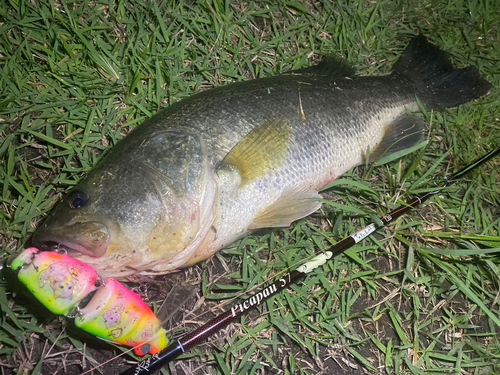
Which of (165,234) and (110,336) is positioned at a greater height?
(165,234)

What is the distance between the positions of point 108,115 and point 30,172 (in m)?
0.71

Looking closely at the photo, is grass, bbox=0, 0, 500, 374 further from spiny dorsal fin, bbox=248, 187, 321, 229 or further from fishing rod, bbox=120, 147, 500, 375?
spiny dorsal fin, bbox=248, 187, 321, 229

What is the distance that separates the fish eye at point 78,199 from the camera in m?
1.74

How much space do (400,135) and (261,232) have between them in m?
1.39

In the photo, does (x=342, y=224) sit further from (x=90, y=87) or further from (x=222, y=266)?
(x=90, y=87)

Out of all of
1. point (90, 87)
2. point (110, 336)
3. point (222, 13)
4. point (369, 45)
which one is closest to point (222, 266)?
point (110, 336)

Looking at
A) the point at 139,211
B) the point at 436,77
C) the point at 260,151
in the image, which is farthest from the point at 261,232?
the point at 436,77

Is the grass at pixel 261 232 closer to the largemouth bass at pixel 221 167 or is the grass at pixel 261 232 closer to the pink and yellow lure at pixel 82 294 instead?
the largemouth bass at pixel 221 167

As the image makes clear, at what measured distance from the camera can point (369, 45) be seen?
3150mm

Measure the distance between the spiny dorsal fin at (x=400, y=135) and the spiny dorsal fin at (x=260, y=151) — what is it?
887 mm

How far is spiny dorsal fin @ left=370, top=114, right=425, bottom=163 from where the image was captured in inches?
104

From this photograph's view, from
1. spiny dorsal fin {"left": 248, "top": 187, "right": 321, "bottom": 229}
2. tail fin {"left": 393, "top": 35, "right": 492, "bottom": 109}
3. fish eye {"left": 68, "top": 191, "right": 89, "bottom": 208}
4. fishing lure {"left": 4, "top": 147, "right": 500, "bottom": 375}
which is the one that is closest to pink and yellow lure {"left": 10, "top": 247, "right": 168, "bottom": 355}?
fishing lure {"left": 4, "top": 147, "right": 500, "bottom": 375}

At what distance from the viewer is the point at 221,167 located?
1.98 m

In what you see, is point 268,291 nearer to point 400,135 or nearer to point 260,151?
point 260,151
